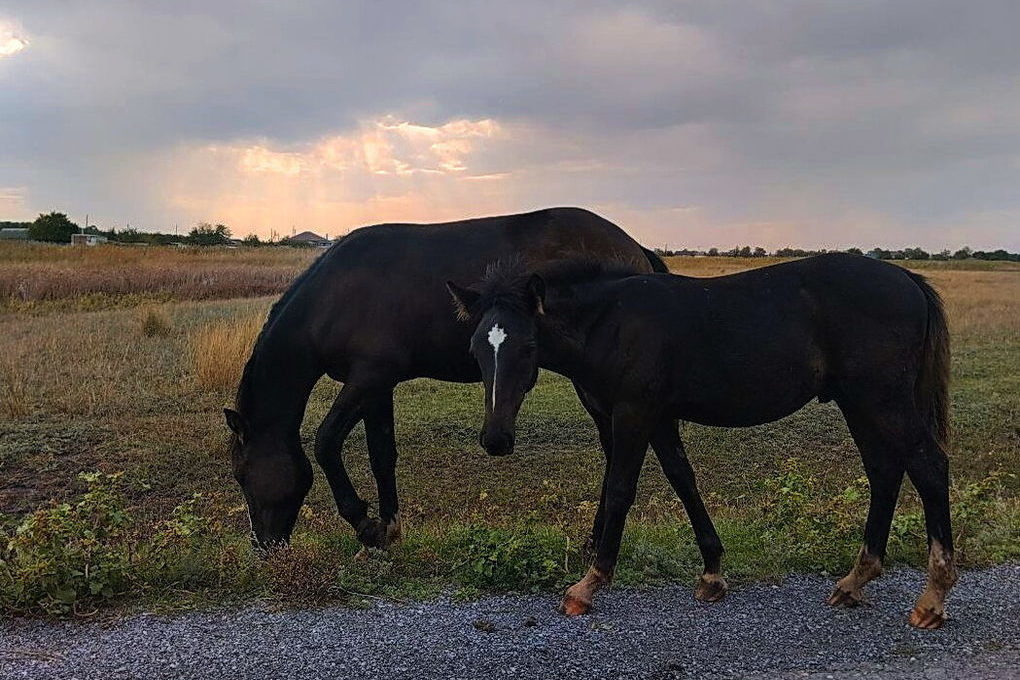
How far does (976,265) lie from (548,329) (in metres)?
92.0

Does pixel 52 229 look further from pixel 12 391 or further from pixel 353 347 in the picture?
pixel 353 347

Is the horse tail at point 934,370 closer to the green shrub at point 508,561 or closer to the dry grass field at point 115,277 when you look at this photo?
the green shrub at point 508,561

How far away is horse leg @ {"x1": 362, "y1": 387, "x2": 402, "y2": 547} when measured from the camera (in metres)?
5.99

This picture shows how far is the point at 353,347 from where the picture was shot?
561cm

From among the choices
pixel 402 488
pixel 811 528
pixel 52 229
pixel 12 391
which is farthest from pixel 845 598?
pixel 52 229

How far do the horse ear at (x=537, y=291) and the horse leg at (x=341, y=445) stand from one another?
1.68m

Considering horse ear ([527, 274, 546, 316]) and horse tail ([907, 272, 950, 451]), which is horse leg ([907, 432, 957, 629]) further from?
horse ear ([527, 274, 546, 316])

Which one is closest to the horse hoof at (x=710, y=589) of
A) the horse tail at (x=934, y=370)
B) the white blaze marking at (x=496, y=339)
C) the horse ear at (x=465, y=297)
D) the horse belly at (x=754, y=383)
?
the horse belly at (x=754, y=383)

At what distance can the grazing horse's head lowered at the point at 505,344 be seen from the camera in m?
4.04

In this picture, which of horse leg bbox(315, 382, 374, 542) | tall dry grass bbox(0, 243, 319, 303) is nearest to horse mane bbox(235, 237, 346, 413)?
horse leg bbox(315, 382, 374, 542)

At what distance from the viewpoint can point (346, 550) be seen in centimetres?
537

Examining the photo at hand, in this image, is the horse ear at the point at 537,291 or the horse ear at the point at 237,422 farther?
the horse ear at the point at 237,422

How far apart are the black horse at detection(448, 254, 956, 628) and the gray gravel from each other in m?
0.24

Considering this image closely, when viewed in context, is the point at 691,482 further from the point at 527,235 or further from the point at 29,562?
the point at 29,562
